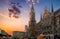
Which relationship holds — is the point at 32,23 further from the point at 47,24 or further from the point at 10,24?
the point at 10,24

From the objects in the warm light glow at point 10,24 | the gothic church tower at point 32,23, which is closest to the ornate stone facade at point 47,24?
the gothic church tower at point 32,23

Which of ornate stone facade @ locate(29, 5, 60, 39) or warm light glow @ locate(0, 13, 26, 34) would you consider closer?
ornate stone facade @ locate(29, 5, 60, 39)

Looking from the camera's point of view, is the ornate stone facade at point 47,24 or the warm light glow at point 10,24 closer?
the ornate stone facade at point 47,24

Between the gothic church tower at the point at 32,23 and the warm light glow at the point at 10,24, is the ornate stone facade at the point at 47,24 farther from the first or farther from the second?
the warm light glow at the point at 10,24

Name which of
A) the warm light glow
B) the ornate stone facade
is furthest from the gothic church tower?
the warm light glow

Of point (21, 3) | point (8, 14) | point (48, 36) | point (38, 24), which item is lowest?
point (48, 36)

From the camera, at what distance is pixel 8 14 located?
375cm

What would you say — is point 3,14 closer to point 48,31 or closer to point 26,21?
point 26,21

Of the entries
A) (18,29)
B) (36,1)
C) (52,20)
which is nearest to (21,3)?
(36,1)

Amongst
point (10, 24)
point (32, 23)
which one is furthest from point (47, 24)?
point (10, 24)

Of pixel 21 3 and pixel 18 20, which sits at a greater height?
pixel 21 3

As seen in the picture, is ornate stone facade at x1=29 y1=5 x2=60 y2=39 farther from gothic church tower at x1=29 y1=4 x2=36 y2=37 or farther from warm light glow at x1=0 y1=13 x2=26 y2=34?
warm light glow at x1=0 y1=13 x2=26 y2=34

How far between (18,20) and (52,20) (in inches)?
33.6

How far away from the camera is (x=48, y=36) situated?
3.59 meters
